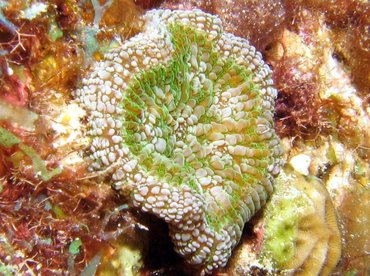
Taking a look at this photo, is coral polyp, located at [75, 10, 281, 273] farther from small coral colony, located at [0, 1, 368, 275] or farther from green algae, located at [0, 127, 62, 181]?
green algae, located at [0, 127, 62, 181]

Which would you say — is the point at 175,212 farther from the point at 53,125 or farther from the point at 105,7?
the point at 105,7

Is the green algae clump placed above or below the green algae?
below

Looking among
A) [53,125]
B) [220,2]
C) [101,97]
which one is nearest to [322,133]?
[220,2]

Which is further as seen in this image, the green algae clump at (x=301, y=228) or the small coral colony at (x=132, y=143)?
the green algae clump at (x=301, y=228)

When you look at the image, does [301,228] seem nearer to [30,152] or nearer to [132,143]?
[132,143]

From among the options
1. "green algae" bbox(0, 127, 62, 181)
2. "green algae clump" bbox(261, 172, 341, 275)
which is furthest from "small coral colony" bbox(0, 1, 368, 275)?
"green algae clump" bbox(261, 172, 341, 275)

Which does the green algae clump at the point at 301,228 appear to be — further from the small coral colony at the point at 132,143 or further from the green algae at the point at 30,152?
the green algae at the point at 30,152

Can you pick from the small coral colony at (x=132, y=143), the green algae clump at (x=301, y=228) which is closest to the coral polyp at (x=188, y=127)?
the small coral colony at (x=132, y=143)
